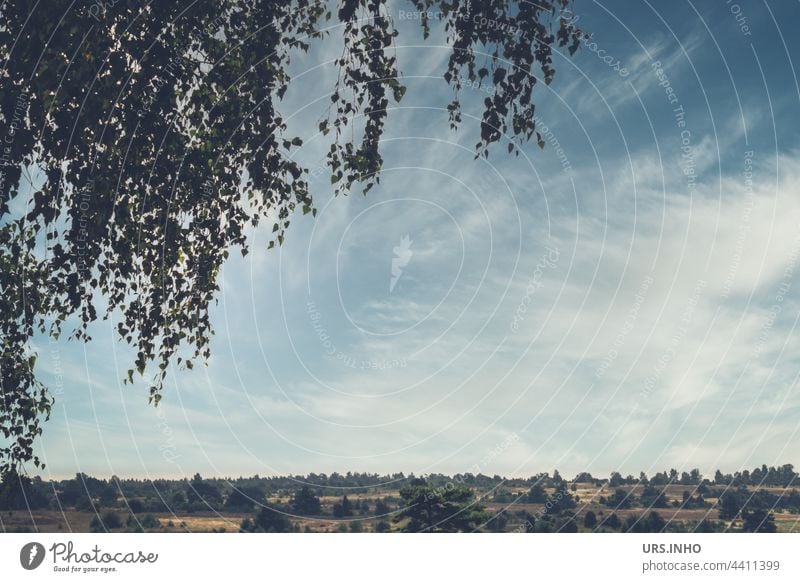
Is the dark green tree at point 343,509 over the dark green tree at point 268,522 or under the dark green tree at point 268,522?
over

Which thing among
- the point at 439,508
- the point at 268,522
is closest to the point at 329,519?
the point at 268,522

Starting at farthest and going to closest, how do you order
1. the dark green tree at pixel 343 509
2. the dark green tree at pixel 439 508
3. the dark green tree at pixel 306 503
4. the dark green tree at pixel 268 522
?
the dark green tree at pixel 439 508 < the dark green tree at pixel 306 503 < the dark green tree at pixel 343 509 < the dark green tree at pixel 268 522
